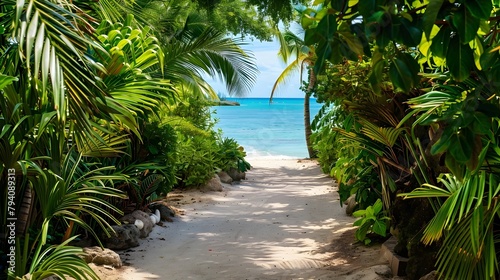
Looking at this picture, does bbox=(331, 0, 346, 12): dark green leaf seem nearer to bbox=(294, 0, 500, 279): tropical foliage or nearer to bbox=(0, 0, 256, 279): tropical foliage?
bbox=(294, 0, 500, 279): tropical foliage

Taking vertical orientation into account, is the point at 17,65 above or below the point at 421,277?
above

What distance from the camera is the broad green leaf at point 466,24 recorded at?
1507 mm

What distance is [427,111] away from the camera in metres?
3.91

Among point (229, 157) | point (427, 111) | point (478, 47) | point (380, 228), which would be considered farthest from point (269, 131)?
point (478, 47)

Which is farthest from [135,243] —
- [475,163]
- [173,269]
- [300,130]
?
[300,130]

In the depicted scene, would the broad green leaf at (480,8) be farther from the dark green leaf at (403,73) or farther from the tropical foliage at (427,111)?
the dark green leaf at (403,73)

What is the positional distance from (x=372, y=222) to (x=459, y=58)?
4.69m

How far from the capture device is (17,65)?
3939 mm

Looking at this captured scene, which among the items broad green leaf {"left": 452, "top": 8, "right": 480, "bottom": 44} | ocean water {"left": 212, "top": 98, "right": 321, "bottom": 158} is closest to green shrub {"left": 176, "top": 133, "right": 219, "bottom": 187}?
broad green leaf {"left": 452, "top": 8, "right": 480, "bottom": 44}

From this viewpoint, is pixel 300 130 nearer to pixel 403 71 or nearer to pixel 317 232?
pixel 317 232

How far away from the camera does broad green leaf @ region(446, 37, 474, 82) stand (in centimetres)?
161

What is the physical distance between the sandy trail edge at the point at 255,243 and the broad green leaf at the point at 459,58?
364 centimetres

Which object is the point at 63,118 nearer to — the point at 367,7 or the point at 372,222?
the point at 367,7

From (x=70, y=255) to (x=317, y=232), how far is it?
403 centimetres
